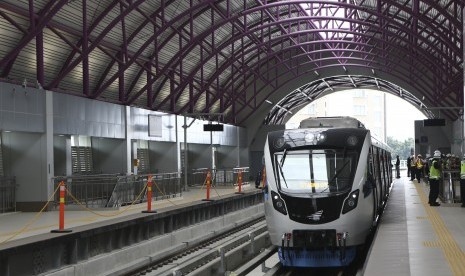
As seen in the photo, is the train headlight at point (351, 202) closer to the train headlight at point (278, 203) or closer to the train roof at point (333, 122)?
the train headlight at point (278, 203)

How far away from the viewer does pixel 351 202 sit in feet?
42.3

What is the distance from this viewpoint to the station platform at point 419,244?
10031mm

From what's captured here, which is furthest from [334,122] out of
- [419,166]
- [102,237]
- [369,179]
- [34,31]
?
[419,166]

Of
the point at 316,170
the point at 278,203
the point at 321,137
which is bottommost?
the point at 278,203

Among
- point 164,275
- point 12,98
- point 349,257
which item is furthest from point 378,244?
point 12,98

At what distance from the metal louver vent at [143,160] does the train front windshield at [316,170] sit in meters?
26.9

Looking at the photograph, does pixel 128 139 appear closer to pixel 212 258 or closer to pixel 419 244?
pixel 212 258

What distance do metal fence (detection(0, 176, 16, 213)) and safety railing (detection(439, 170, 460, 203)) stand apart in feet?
53.3

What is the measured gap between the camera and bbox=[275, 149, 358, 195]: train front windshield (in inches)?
520

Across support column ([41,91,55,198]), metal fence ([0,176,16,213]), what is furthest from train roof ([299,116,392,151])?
metal fence ([0,176,16,213])

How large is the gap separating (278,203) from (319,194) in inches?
34.8

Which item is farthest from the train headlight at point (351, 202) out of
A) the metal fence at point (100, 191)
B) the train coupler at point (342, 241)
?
the metal fence at point (100, 191)

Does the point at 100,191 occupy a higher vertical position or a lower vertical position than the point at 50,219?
higher

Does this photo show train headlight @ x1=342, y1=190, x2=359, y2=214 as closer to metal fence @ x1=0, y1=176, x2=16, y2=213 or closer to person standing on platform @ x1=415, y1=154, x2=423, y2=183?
metal fence @ x1=0, y1=176, x2=16, y2=213
